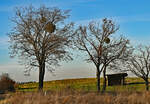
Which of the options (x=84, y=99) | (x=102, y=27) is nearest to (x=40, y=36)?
(x=102, y=27)

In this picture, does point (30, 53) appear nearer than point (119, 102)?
No

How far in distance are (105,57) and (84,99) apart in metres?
23.9

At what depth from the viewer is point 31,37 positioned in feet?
105

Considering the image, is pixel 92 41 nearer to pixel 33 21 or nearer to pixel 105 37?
pixel 105 37

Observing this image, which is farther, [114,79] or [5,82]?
[114,79]

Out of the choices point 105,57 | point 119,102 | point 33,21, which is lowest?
point 119,102

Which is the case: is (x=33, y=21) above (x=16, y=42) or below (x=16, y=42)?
above

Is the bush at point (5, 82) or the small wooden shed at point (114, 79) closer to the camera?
the bush at point (5, 82)

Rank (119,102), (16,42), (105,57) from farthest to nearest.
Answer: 1. (105,57)
2. (16,42)
3. (119,102)

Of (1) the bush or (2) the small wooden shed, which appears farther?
(2) the small wooden shed

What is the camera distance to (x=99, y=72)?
3734cm

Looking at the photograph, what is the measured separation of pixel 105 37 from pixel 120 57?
382 cm

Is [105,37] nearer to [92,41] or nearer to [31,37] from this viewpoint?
[92,41]

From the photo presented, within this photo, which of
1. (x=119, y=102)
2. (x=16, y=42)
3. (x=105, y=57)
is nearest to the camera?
(x=119, y=102)
